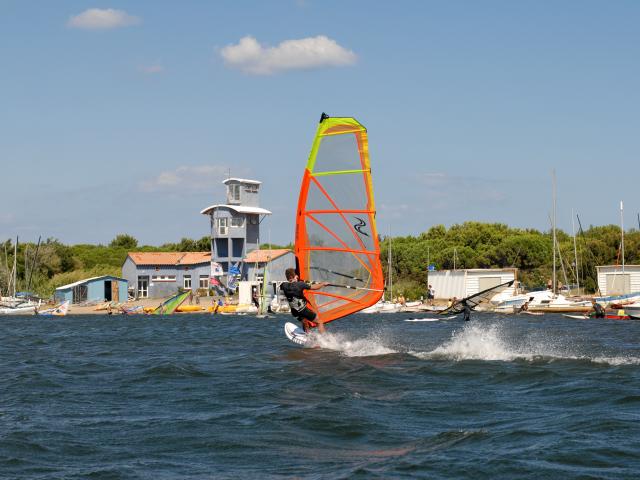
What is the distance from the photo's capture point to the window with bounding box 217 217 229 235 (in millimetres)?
58031

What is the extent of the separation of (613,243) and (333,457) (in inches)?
1943

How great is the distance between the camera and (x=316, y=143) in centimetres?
1461

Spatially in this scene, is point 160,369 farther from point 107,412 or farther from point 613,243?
point 613,243

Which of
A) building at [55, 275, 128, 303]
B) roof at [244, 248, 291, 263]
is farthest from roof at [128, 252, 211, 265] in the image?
roof at [244, 248, 291, 263]

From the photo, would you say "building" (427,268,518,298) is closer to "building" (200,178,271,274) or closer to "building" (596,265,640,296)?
"building" (596,265,640,296)

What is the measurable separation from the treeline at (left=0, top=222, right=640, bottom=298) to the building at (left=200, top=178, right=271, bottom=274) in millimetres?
8869

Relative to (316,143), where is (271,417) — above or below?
below

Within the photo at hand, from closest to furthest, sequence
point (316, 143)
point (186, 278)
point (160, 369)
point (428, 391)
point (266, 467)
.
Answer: point (266, 467) → point (428, 391) → point (160, 369) → point (316, 143) → point (186, 278)

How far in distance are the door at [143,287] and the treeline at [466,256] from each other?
4.78 m

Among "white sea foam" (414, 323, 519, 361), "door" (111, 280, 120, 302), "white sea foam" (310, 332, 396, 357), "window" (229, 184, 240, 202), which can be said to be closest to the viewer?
"white sea foam" (414, 323, 519, 361)

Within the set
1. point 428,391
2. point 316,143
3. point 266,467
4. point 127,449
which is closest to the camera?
point 266,467

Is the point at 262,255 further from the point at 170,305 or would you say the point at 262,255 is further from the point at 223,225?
the point at 170,305

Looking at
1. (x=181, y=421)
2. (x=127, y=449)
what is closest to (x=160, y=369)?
(x=181, y=421)

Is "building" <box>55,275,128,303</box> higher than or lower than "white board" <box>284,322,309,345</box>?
higher
